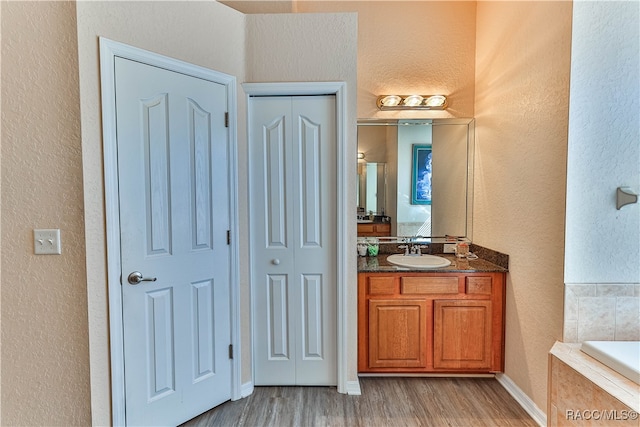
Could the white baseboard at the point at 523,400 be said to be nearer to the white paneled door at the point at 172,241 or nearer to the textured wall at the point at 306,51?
the textured wall at the point at 306,51

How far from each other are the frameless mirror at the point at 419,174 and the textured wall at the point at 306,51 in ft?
2.16

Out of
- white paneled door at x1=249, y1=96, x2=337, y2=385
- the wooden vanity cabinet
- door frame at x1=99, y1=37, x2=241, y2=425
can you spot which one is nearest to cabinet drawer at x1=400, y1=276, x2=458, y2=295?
the wooden vanity cabinet

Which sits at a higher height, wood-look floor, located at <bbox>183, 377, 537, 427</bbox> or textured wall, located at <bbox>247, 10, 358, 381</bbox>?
textured wall, located at <bbox>247, 10, 358, 381</bbox>

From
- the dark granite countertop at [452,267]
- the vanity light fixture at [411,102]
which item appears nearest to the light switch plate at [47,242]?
the dark granite countertop at [452,267]

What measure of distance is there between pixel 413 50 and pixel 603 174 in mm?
1667

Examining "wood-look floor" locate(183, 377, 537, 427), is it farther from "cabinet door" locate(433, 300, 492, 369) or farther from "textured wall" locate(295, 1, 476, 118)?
"textured wall" locate(295, 1, 476, 118)

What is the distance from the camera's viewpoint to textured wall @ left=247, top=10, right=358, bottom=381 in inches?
79.6

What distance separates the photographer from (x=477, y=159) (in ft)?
8.60

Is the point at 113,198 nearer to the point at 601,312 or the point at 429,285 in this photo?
the point at 429,285

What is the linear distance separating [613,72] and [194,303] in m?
2.60

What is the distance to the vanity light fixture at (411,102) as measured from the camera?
2600mm

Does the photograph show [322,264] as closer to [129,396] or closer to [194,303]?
[194,303]

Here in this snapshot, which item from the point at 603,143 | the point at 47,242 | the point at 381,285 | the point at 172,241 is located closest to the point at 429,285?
the point at 381,285

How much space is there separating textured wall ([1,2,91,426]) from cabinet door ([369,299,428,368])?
1686 mm
